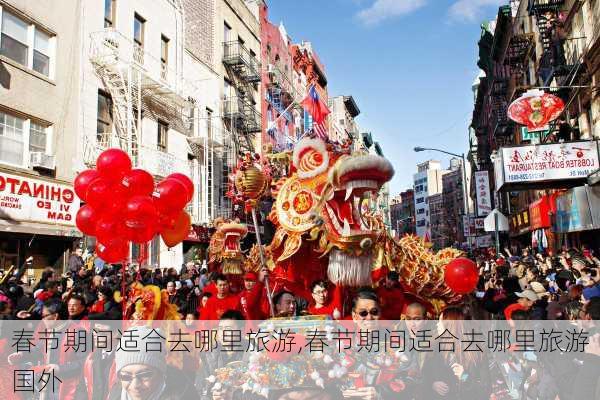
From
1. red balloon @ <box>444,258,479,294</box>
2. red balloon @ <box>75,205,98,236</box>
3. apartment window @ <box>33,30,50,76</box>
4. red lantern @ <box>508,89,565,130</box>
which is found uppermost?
apartment window @ <box>33,30,50,76</box>

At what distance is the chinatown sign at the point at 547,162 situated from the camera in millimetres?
13688

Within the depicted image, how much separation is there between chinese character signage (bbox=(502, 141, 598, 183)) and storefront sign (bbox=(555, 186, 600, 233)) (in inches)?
28.3

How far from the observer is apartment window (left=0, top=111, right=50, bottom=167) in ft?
40.3

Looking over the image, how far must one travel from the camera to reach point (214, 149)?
22.4 metres

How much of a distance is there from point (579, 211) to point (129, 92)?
45.3 ft

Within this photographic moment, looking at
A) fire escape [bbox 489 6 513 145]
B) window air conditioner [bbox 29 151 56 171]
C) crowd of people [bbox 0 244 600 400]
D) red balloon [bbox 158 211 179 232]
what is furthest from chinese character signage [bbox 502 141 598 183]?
fire escape [bbox 489 6 513 145]

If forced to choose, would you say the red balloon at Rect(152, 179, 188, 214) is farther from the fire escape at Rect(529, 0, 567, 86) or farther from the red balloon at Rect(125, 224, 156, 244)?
the fire escape at Rect(529, 0, 567, 86)

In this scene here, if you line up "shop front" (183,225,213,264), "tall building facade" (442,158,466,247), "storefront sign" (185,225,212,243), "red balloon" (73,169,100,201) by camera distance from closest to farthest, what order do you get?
"red balloon" (73,169,100,201), "storefront sign" (185,225,212,243), "shop front" (183,225,213,264), "tall building facade" (442,158,466,247)

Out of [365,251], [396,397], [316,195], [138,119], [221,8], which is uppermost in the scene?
[221,8]

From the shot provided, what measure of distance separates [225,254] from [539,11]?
17461 mm

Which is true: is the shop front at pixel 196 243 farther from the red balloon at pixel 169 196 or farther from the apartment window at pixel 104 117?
the red balloon at pixel 169 196

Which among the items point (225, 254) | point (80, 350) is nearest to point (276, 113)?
point (225, 254)

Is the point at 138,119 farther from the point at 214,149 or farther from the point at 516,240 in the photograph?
the point at 516,240

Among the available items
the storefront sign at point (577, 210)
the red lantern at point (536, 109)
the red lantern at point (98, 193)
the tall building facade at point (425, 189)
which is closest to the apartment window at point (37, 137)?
the red lantern at point (98, 193)
